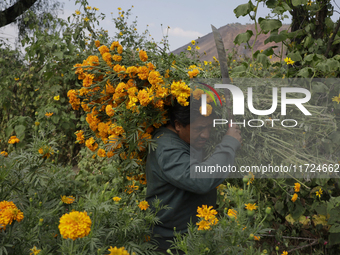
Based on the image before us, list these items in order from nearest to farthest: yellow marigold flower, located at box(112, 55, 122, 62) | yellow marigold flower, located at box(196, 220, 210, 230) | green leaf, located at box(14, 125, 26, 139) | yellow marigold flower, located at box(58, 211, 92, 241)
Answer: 1. yellow marigold flower, located at box(58, 211, 92, 241)
2. yellow marigold flower, located at box(196, 220, 210, 230)
3. yellow marigold flower, located at box(112, 55, 122, 62)
4. green leaf, located at box(14, 125, 26, 139)

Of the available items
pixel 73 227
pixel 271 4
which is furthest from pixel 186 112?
pixel 271 4

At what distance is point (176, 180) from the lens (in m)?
1.33

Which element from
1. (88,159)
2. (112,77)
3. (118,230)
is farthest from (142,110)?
(88,159)

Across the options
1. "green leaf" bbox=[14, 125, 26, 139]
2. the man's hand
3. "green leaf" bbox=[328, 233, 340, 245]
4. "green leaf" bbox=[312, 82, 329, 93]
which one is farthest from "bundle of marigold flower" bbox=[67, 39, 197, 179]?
"green leaf" bbox=[14, 125, 26, 139]

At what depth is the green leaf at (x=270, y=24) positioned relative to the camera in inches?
81.7

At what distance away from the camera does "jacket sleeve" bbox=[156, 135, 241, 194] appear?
1299mm

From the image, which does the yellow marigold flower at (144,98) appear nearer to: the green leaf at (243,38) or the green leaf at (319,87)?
the green leaf at (243,38)

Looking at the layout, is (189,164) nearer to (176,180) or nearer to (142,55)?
(176,180)

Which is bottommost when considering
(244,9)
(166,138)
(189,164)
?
(189,164)

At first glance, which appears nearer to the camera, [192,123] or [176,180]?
[176,180]

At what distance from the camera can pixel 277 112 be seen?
1793mm

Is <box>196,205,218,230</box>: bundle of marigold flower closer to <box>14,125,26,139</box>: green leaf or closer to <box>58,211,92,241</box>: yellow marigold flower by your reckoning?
<box>58,211,92,241</box>: yellow marigold flower

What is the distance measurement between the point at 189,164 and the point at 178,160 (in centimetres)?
6

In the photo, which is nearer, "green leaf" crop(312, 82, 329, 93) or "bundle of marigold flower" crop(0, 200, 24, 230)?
"bundle of marigold flower" crop(0, 200, 24, 230)
